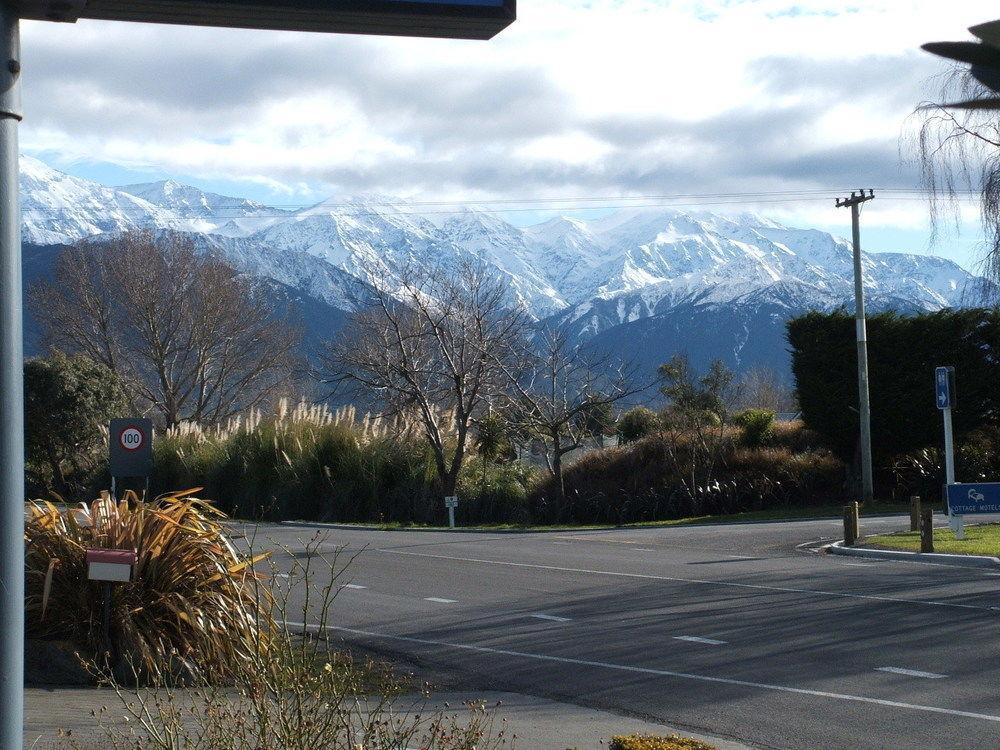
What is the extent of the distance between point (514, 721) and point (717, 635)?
415cm

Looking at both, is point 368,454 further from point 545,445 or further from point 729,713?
point 729,713

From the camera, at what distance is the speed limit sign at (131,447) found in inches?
854

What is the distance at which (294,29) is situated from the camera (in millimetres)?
2738

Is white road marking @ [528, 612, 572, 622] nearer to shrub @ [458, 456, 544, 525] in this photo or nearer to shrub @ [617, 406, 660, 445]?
shrub @ [458, 456, 544, 525]

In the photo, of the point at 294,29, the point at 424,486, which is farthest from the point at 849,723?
the point at 424,486

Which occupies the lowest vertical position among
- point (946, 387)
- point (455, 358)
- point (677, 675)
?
point (677, 675)

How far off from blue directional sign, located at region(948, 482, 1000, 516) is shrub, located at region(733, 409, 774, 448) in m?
Answer: 16.7

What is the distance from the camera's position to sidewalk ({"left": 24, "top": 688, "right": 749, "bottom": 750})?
6.92 metres

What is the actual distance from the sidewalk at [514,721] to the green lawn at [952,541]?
11536mm

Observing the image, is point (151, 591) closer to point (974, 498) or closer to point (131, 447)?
point (131, 447)

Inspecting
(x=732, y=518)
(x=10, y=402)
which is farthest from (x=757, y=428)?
(x=10, y=402)

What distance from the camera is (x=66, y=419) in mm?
39344

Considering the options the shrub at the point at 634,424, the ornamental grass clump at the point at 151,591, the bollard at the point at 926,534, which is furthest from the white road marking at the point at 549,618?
the shrub at the point at 634,424

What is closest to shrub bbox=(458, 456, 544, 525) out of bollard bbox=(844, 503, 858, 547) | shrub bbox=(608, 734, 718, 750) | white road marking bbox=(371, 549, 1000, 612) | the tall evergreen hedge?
the tall evergreen hedge
